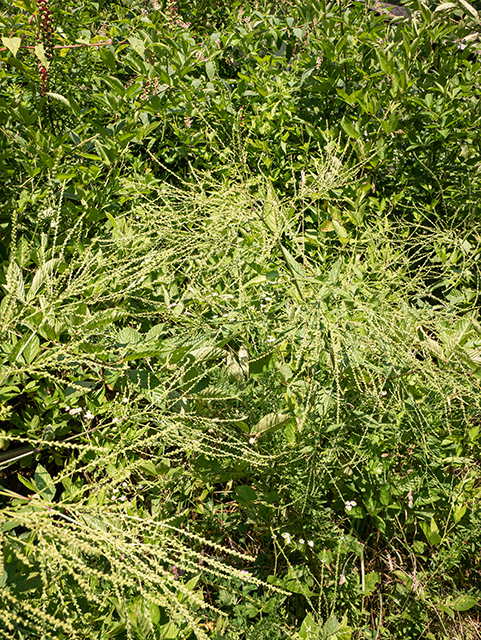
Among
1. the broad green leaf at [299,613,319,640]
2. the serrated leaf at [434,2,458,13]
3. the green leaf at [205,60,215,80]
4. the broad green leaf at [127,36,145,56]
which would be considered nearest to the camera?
the broad green leaf at [299,613,319,640]

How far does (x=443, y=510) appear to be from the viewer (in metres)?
1.53

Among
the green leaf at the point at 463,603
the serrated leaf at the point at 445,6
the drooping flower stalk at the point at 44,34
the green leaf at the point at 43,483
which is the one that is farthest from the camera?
the serrated leaf at the point at 445,6

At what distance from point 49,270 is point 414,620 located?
1513 millimetres

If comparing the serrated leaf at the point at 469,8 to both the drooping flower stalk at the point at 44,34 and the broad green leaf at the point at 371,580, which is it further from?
the broad green leaf at the point at 371,580

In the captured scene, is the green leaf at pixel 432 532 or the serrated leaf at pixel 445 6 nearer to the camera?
the green leaf at pixel 432 532

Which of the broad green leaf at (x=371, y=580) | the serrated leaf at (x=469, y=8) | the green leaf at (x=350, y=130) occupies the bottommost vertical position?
the broad green leaf at (x=371, y=580)

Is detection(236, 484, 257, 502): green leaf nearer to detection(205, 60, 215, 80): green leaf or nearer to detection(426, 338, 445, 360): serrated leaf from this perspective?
detection(426, 338, 445, 360): serrated leaf

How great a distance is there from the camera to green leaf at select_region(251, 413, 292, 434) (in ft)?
4.34

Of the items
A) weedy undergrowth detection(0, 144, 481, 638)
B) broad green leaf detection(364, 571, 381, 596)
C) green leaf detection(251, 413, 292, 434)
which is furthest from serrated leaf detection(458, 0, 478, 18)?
broad green leaf detection(364, 571, 381, 596)

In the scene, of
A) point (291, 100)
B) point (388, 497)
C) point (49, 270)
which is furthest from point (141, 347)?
point (291, 100)

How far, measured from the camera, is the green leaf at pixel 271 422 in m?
1.32

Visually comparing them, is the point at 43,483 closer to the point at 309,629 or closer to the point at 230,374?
the point at 230,374

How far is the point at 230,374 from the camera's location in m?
1.42

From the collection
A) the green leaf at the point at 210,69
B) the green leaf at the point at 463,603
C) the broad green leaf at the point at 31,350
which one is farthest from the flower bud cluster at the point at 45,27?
the green leaf at the point at 463,603
